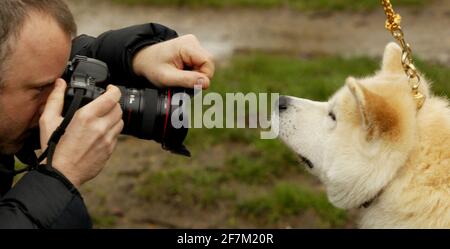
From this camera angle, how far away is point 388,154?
2.28 metres

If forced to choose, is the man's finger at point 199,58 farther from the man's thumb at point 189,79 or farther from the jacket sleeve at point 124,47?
the jacket sleeve at point 124,47

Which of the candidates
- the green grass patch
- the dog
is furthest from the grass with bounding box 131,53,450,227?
the dog

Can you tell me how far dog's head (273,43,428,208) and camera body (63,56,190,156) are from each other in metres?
0.52

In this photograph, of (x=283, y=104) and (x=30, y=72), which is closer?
(x=30, y=72)

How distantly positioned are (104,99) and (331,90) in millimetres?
2802

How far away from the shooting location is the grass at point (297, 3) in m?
6.67

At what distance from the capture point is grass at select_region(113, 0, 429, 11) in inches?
263

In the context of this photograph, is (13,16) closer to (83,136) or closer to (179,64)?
(83,136)

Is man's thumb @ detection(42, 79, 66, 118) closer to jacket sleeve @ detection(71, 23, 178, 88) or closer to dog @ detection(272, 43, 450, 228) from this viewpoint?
jacket sleeve @ detection(71, 23, 178, 88)

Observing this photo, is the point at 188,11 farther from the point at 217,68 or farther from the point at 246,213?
the point at 246,213

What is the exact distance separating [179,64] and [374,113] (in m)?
0.74

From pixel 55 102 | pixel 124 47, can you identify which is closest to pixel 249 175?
pixel 124 47

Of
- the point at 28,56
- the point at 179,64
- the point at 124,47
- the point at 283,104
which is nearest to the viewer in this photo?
the point at 28,56

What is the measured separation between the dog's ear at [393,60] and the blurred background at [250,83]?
3.68ft
